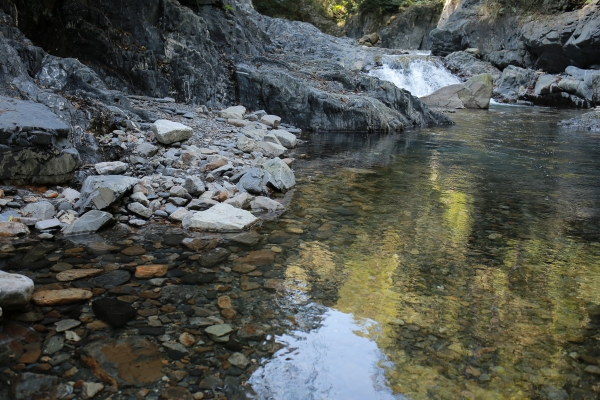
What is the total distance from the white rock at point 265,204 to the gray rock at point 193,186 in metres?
0.62

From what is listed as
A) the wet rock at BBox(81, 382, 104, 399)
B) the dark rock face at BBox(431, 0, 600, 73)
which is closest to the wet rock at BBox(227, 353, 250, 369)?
the wet rock at BBox(81, 382, 104, 399)

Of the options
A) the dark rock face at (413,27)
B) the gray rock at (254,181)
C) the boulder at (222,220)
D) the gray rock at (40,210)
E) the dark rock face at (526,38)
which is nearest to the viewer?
the gray rock at (40,210)

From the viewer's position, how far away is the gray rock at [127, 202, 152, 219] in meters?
4.74

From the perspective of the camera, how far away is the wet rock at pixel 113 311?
2.90 metres

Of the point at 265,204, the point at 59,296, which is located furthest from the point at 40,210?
the point at 265,204

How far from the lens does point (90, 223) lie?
435cm

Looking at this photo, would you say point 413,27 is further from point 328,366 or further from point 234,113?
point 328,366

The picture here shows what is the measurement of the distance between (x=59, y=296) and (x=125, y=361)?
2.99 feet

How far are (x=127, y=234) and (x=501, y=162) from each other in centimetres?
711

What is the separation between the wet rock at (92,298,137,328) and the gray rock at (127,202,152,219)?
1716mm

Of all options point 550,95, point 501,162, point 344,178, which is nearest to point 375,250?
point 344,178

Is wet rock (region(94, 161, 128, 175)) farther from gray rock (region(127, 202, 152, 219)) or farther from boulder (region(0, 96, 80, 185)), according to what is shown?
gray rock (region(127, 202, 152, 219))

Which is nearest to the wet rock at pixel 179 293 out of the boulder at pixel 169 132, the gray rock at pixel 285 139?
the boulder at pixel 169 132

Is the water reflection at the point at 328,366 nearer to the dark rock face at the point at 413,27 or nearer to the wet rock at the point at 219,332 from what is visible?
the wet rock at the point at 219,332
